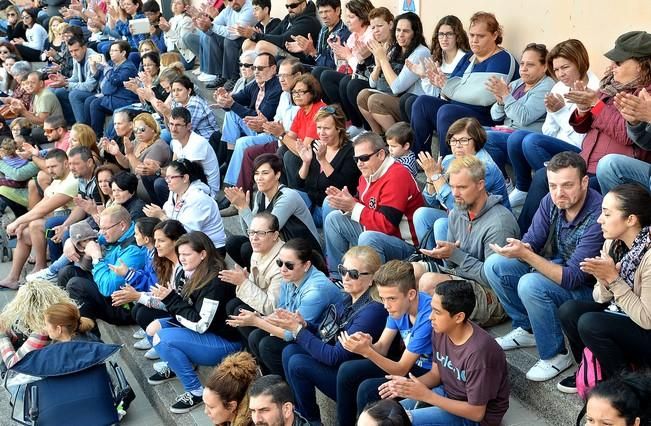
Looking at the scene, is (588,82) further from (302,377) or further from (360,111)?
(302,377)

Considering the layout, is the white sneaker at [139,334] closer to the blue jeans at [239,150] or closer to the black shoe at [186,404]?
the black shoe at [186,404]

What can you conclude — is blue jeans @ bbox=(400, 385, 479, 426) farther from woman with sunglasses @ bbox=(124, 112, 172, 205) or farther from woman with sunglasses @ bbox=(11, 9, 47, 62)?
woman with sunglasses @ bbox=(11, 9, 47, 62)

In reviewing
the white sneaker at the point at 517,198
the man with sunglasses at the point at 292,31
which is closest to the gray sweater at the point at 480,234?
the white sneaker at the point at 517,198

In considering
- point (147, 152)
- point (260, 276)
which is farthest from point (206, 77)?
point (260, 276)

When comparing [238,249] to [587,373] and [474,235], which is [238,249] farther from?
[587,373]

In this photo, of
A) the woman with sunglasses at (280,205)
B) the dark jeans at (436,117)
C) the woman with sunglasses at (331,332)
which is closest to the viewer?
→ the woman with sunglasses at (331,332)

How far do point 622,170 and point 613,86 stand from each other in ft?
1.88

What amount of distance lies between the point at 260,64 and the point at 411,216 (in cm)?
289

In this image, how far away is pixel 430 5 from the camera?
8008 mm

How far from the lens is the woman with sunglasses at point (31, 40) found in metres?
14.6

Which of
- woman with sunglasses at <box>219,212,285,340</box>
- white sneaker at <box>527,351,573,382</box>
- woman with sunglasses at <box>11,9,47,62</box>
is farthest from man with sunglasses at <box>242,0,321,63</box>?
woman with sunglasses at <box>11,9,47,62</box>

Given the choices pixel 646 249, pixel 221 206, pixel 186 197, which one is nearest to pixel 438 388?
pixel 646 249

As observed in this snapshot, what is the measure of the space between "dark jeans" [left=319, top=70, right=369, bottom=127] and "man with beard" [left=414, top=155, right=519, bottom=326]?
2.73 meters

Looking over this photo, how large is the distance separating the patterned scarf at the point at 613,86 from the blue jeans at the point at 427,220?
1.17 m
